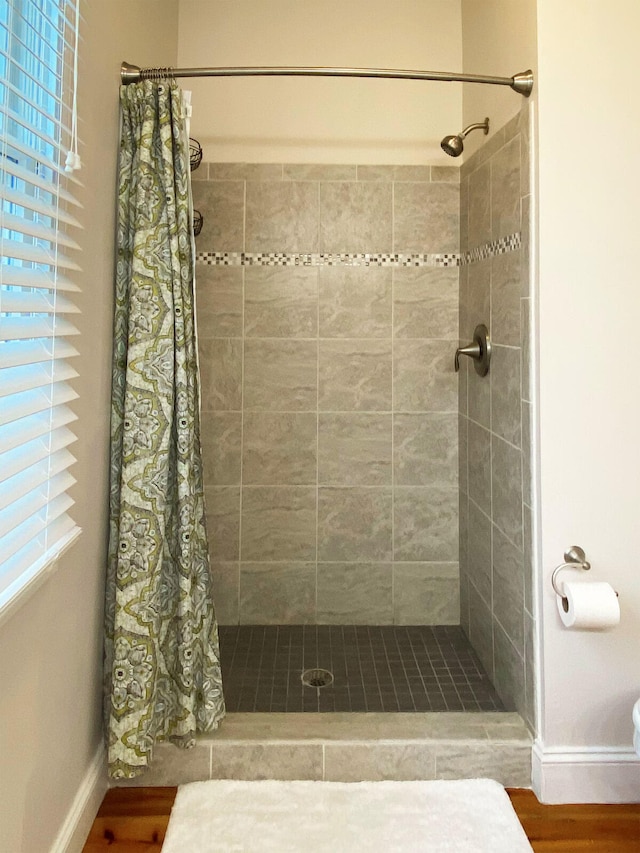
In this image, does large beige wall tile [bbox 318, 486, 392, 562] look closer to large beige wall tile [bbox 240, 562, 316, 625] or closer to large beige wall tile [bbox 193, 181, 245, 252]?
large beige wall tile [bbox 240, 562, 316, 625]

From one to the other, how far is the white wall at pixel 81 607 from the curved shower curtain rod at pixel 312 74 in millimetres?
57

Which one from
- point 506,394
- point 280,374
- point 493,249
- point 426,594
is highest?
point 493,249

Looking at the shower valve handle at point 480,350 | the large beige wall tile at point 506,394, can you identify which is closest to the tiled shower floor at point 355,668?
the large beige wall tile at point 506,394

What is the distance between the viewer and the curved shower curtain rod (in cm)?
185

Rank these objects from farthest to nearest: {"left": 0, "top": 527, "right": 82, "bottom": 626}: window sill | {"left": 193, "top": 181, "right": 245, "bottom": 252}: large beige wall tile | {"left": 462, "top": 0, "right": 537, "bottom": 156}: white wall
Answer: {"left": 193, "top": 181, "right": 245, "bottom": 252}: large beige wall tile
{"left": 462, "top": 0, "right": 537, "bottom": 156}: white wall
{"left": 0, "top": 527, "right": 82, "bottom": 626}: window sill

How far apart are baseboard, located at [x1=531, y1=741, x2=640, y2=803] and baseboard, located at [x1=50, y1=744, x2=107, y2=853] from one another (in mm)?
1198

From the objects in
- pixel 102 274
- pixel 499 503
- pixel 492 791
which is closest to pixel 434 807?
pixel 492 791

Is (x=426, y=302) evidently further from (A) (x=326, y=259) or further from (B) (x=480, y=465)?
(B) (x=480, y=465)

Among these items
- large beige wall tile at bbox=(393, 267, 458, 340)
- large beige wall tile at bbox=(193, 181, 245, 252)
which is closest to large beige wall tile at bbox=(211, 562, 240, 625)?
large beige wall tile at bbox=(393, 267, 458, 340)

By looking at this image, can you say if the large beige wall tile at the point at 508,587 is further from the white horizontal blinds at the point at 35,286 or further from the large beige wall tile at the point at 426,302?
the white horizontal blinds at the point at 35,286

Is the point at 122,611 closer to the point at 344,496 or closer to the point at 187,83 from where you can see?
the point at 344,496

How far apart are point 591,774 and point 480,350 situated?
1.34 metres

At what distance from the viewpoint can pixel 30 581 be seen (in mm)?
1256

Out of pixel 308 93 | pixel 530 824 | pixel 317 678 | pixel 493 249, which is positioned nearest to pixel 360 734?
pixel 317 678
